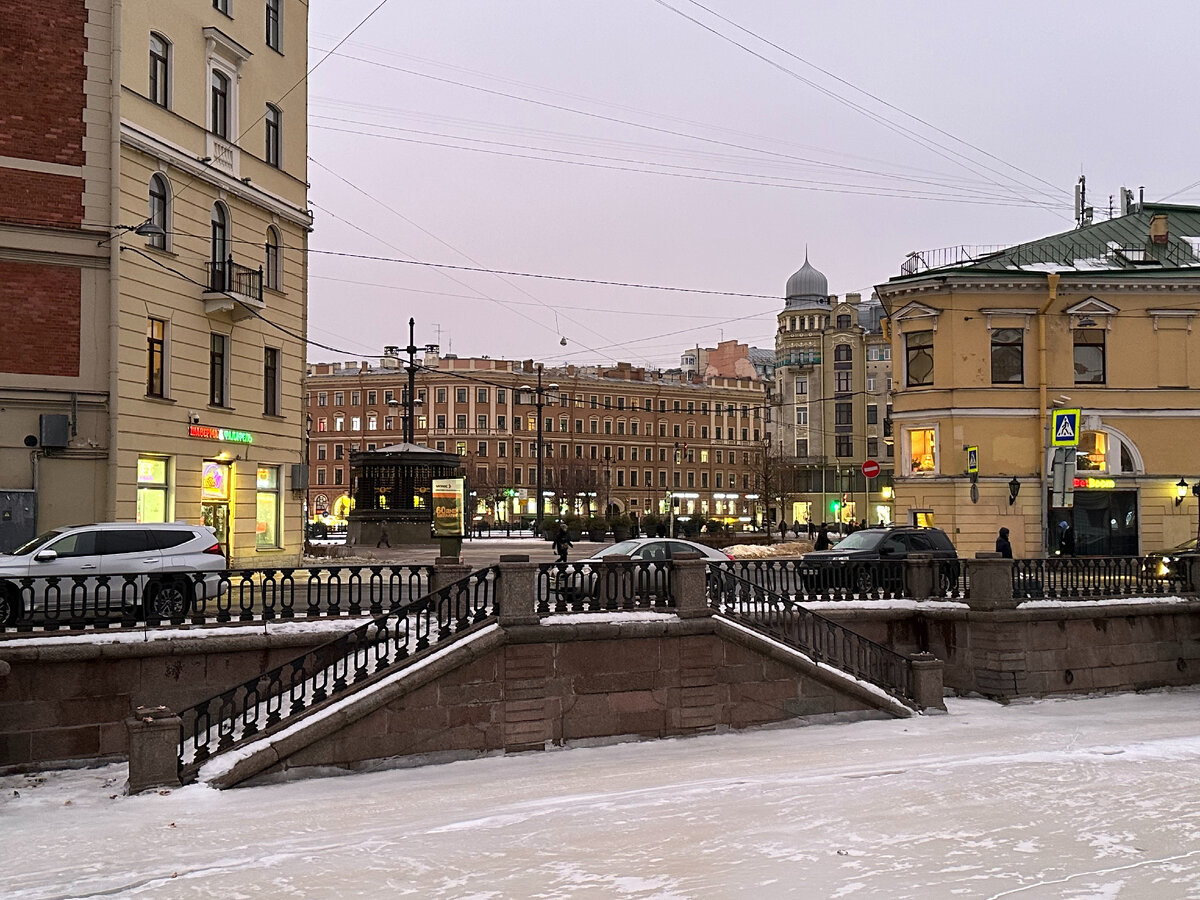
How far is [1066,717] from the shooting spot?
18.4 meters

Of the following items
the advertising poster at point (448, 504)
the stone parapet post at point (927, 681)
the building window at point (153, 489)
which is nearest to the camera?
the stone parapet post at point (927, 681)

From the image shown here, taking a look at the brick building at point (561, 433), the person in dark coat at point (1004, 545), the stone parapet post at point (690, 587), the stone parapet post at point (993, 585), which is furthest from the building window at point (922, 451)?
the brick building at point (561, 433)

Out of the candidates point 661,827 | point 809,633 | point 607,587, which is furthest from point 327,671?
point 809,633

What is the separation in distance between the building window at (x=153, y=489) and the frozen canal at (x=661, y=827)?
10.7m

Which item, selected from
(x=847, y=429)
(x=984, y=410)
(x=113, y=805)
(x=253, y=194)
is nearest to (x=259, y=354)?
(x=253, y=194)

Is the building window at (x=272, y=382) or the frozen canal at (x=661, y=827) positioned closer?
the frozen canal at (x=661, y=827)

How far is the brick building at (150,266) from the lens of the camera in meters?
21.5

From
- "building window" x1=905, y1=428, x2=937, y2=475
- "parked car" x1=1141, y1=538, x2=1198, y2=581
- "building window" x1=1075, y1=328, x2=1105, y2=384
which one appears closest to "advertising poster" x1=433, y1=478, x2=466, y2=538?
"building window" x1=905, y1=428, x2=937, y2=475

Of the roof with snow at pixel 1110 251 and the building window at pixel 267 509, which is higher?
the roof with snow at pixel 1110 251

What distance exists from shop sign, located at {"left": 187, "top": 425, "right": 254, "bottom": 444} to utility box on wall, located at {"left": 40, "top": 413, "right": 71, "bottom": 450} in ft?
12.7

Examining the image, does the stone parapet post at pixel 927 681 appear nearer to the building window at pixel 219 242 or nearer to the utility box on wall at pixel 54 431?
the utility box on wall at pixel 54 431

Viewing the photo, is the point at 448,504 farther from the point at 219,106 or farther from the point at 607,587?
the point at 607,587

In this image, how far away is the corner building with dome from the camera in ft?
275

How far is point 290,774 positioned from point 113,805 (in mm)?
2007
